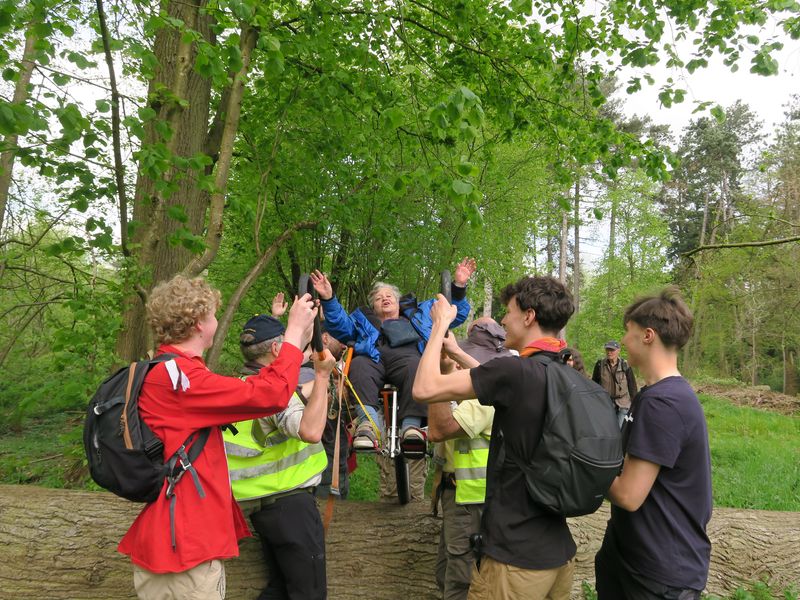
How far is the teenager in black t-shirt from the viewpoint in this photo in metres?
2.24

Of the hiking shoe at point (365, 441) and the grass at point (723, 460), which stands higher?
the hiking shoe at point (365, 441)

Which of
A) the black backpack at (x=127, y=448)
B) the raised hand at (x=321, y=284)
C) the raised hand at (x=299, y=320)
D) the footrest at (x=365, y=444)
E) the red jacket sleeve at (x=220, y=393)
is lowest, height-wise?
the footrest at (x=365, y=444)

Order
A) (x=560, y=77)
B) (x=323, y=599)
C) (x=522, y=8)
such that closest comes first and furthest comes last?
(x=323, y=599) → (x=522, y=8) → (x=560, y=77)

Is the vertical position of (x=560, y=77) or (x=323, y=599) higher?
(x=560, y=77)

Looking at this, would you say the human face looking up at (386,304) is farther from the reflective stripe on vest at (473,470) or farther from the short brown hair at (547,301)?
the short brown hair at (547,301)

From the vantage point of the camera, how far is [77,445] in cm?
491

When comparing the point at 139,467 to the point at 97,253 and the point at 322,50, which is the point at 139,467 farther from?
the point at 322,50

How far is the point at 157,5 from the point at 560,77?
4.97 m

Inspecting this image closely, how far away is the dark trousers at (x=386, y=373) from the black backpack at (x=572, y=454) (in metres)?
2.35

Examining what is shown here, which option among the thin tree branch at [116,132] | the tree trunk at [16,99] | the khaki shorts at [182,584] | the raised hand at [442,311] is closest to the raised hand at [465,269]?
the raised hand at [442,311]

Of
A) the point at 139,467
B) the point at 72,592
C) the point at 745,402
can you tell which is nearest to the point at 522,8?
the point at 139,467

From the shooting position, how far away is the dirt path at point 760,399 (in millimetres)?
17641

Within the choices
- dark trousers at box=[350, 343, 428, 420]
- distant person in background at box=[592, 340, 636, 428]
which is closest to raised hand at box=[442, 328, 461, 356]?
dark trousers at box=[350, 343, 428, 420]

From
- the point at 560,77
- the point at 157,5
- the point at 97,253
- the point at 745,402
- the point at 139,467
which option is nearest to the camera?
the point at 139,467
